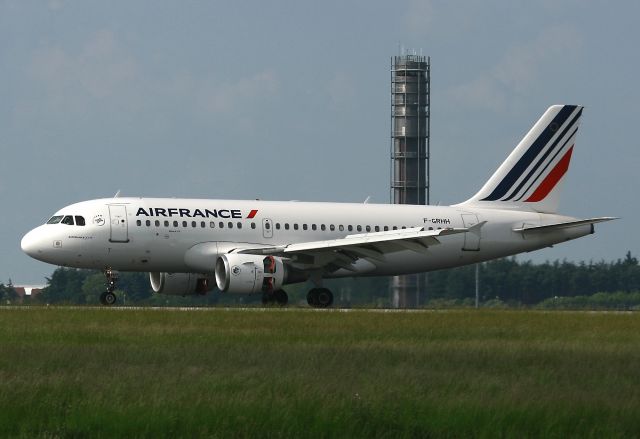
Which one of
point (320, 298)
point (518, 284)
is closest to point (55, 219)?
point (320, 298)

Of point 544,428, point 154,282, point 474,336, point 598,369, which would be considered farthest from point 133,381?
point 154,282

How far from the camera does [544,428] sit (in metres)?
18.0

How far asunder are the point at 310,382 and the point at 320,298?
2882 centimetres

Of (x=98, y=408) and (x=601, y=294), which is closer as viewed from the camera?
(x=98, y=408)

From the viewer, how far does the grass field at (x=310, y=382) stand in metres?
17.9

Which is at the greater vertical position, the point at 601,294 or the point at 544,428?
the point at 601,294

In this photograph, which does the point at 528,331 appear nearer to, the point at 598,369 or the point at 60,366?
Result: the point at 598,369

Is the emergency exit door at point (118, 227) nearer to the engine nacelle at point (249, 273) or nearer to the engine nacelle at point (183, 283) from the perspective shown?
the engine nacelle at point (249, 273)

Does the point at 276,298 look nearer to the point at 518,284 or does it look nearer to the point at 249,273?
the point at 249,273

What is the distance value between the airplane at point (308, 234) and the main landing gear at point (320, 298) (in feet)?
0.12

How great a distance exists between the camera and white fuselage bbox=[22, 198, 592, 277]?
47.1m

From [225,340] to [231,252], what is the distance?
18.6 m

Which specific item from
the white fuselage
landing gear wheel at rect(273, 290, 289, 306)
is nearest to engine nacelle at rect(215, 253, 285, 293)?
the white fuselage

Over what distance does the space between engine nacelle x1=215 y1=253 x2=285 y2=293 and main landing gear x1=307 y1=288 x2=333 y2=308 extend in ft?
9.26
